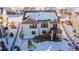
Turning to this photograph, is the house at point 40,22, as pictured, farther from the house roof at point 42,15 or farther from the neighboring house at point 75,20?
the neighboring house at point 75,20

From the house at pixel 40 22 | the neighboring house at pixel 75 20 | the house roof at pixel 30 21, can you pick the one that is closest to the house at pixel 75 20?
the neighboring house at pixel 75 20

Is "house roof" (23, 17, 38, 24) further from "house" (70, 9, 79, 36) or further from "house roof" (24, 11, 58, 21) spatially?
"house" (70, 9, 79, 36)

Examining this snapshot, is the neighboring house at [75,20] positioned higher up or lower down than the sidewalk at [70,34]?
higher up

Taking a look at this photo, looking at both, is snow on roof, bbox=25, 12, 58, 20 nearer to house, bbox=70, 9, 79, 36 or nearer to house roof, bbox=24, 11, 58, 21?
house roof, bbox=24, 11, 58, 21

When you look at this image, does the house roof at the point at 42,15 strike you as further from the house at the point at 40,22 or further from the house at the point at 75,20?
the house at the point at 75,20

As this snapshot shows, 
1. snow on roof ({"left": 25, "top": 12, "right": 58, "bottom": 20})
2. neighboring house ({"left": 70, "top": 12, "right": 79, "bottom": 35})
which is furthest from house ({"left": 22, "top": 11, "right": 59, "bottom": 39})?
neighboring house ({"left": 70, "top": 12, "right": 79, "bottom": 35})

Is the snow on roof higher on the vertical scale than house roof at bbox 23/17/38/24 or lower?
higher

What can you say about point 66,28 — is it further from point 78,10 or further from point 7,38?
point 7,38

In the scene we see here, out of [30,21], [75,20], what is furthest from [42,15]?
[75,20]

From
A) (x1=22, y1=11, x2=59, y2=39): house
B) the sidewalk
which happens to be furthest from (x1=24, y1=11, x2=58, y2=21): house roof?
the sidewalk
